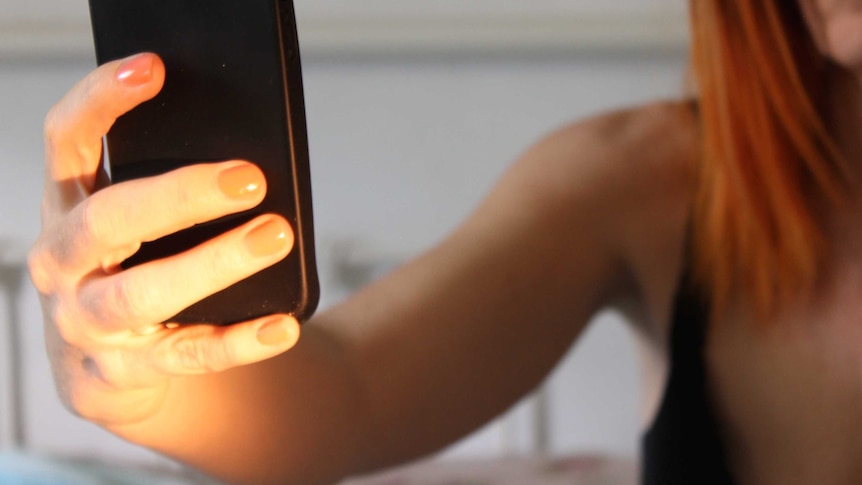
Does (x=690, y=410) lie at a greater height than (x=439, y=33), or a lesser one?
lesser

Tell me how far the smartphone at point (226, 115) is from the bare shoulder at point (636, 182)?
1.04 ft

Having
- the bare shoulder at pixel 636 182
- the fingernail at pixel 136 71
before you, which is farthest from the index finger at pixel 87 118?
the bare shoulder at pixel 636 182

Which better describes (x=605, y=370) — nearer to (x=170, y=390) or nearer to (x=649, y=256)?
(x=649, y=256)

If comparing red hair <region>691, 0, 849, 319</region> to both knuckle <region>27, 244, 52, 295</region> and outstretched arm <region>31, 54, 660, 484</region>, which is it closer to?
outstretched arm <region>31, 54, 660, 484</region>

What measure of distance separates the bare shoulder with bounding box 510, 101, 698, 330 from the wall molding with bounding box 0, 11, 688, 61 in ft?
0.70

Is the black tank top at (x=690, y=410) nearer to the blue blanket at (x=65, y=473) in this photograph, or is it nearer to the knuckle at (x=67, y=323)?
the knuckle at (x=67, y=323)

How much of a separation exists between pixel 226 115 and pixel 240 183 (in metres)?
0.03

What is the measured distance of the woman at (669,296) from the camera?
0.37 m

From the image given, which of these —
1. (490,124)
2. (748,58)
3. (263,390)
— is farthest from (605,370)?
(263,390)

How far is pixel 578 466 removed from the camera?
82 centimetres

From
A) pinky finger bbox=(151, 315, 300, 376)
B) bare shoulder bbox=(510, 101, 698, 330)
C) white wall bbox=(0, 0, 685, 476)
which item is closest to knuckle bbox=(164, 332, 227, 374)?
pinky finger bbox=(151, 315, 300, 376)

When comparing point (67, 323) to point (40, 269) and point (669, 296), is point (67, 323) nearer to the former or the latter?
point (40, 269)

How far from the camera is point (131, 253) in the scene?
0.23 m

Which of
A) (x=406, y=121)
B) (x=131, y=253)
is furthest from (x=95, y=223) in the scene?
(x=406, y=121)
